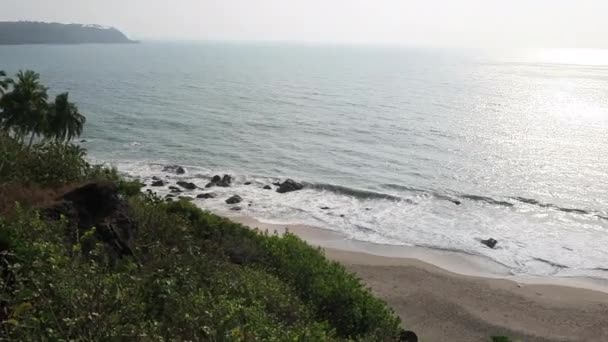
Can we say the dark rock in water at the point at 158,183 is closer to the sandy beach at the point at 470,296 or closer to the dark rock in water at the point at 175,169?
the dark rock in water at the point at 175,169

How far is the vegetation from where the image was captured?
8938 mm

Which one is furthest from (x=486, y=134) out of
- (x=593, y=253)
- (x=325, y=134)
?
(x=593, y=253)

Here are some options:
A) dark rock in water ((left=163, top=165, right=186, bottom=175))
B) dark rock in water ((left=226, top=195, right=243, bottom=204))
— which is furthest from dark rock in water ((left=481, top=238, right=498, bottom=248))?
dark rock in water ((left=163, top=165, right=186, bottom=175))

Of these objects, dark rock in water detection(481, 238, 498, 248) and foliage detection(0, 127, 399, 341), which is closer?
foliage detection(0, 127, 399, 341)

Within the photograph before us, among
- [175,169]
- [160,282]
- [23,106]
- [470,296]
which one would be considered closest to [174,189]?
[175,169]

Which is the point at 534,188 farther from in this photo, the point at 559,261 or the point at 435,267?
the point at 435,267

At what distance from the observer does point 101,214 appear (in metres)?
19.4

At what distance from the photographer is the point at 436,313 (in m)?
30.0

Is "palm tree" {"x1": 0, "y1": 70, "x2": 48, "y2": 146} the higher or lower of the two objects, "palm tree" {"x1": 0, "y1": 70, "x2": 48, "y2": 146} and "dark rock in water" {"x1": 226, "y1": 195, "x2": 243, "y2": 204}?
the higher

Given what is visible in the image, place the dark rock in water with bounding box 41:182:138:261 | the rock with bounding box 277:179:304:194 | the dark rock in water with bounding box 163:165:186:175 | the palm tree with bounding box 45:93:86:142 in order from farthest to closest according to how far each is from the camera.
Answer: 1. the dark rock in water with bounding box 163:165:186:175
2. the rock with bounding box 277:179:304:194
3. the palm tree with bounding box 45:93:86:142
4. the dark rock in water with bounding box 41:182:138:261

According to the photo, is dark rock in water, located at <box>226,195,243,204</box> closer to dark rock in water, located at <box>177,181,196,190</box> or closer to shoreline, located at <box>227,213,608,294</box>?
shoreline, located at <box>227,213,608,294</box>

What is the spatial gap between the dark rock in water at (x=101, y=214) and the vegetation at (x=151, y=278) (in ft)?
0.27

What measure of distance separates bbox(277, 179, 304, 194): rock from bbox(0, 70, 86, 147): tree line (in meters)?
20.0

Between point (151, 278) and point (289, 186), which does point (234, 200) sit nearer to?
point (289, 186)
